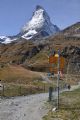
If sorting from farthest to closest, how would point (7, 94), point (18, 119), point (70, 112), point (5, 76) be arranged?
1. point (5, 76)
2. point (7, 94)
3. point (70, 112)
4. point (18, 119)

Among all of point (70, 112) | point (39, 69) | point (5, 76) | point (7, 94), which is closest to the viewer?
point (70, 112)

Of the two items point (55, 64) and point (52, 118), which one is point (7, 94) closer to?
point (55, 64)

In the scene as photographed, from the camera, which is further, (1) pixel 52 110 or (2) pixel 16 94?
(2) pixel 16 94

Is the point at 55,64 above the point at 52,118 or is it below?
above

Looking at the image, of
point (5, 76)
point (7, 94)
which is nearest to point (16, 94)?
point (7, 94)

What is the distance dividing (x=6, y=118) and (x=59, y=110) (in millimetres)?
7171

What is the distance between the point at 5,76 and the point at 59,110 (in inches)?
3087

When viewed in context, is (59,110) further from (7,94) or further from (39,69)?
(39,69)

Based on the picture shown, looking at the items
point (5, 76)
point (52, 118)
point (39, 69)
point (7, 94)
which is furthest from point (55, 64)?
point (39, 69)

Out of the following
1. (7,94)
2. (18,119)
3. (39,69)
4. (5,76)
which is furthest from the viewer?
(39,69)

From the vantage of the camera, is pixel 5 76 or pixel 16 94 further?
pixel 5 76

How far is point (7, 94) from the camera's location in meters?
64.8

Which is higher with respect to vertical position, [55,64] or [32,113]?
[55,64]

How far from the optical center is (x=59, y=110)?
38.5 meters
